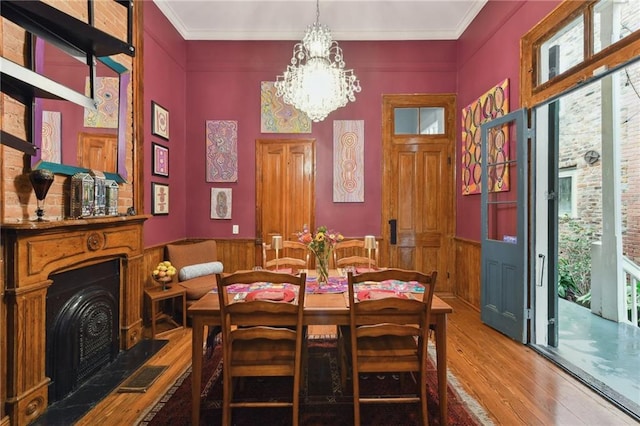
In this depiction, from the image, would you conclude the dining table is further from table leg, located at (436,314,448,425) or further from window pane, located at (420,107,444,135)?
window pane, located at (420,107,444,135)

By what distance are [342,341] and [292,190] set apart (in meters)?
2.78

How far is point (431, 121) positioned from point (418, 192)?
108 centimetres

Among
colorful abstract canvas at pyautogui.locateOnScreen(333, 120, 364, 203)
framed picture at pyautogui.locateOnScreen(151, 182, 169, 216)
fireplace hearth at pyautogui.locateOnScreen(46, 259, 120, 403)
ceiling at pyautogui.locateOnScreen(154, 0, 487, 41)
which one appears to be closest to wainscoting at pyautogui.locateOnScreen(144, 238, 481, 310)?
framed picture at pyautogui.locateOnScreen(151, 182, 169, 216)

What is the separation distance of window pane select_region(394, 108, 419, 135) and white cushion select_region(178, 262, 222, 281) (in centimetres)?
320

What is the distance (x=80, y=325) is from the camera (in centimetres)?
246

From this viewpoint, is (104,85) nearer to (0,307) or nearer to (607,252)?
(0,307)

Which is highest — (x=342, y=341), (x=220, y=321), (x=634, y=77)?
(x=634, y=77)

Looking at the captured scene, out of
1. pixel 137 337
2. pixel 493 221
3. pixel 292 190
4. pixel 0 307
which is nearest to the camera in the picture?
pixel 0 307

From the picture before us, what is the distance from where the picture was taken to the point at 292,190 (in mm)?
4742

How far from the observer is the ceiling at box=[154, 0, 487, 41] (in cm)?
404

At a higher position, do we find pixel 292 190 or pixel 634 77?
pixel 634 77

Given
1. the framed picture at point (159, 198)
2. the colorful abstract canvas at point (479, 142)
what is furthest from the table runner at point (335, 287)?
the framed picture at point (159, 198)

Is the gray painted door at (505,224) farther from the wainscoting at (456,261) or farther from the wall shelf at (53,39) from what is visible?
the wall shelf at (53,39)

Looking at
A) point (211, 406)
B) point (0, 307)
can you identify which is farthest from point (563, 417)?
point (0, 307)
